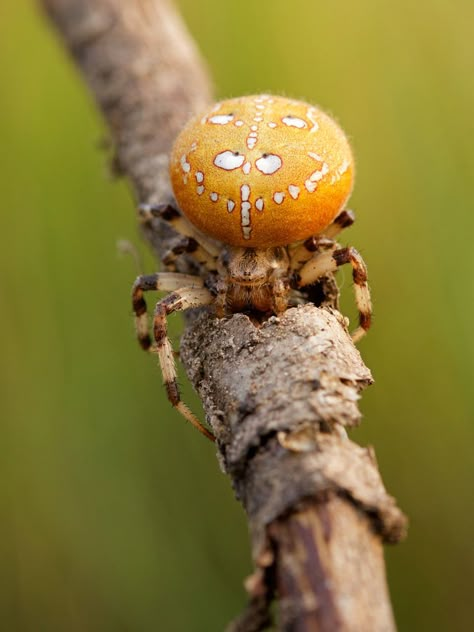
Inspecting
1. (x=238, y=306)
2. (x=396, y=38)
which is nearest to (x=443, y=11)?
(x=396, y=38)

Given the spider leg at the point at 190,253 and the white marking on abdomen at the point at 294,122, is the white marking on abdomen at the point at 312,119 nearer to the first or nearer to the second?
the white marking on abdomen at the point at 294,122

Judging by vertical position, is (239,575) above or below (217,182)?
below

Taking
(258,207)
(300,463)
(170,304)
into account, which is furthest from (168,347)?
(300,463)

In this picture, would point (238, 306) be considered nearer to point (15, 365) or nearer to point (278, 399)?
point (278, 399)

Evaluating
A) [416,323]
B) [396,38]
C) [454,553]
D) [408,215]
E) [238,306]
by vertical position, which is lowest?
[454,553]

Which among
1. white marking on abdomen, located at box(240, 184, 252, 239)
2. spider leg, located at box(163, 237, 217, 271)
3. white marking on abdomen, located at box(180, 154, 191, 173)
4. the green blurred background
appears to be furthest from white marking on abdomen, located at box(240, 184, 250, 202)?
the green blurred background

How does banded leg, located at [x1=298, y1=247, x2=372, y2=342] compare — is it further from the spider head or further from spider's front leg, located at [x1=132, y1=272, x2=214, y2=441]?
spider's front leg, located at [x1=132, y1=272, x2=214, y2=441]
